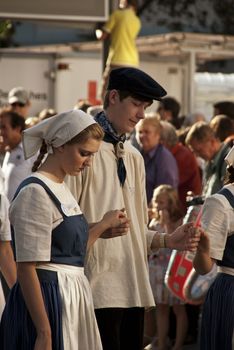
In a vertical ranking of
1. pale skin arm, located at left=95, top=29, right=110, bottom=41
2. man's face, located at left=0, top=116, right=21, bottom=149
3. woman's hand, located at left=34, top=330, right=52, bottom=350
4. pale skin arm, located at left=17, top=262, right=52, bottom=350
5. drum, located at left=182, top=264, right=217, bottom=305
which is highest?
pale skin arm, located at left=17, top=262, right=52, bottom=350

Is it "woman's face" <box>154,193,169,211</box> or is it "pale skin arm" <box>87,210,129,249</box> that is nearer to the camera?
"pale skin arm" <box>87,210,129,249</box>

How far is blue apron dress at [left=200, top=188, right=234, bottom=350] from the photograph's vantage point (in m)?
5.97

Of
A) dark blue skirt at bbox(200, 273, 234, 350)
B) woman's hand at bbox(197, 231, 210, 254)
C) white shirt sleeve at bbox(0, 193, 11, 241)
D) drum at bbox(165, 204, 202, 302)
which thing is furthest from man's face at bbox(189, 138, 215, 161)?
woman's hand at bbox(197, 231, 210, 254)

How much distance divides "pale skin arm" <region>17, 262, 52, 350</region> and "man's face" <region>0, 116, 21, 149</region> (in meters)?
4.91

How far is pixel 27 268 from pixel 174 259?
365 cm

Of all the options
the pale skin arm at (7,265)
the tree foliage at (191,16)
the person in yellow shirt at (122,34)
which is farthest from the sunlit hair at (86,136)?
the tree foliage at (191,16)

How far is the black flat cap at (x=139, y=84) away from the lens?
18.9ft

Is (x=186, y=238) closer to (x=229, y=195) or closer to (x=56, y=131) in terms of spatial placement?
(x=229, y=195)

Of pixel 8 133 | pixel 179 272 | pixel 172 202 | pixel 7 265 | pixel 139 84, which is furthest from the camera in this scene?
pixel 8 133

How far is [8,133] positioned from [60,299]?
4.84 metres

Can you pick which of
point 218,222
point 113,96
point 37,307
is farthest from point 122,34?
point 37,307

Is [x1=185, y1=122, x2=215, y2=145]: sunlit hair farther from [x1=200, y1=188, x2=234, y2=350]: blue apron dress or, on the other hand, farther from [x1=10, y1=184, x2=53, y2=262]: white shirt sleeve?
[x1=10, y1=184, x2=53, y2=262]: white shirt sleeve

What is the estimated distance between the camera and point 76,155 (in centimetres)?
516

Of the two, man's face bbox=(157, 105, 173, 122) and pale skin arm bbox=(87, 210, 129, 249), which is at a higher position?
pale skin arm bbox=(87, 210, 129, 249)
